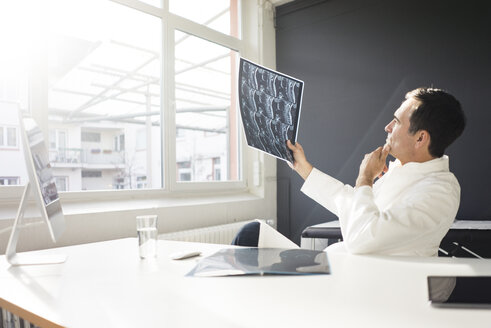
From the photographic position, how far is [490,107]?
2648 millimetres

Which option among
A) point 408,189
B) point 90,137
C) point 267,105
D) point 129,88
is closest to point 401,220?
point 408,189

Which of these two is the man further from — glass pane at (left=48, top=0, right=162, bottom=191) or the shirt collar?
glass pane at (left=48, top=0, right=162, bottom=191)

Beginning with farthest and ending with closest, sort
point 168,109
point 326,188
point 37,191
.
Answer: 1. point 168,109
2. point 326,188
3. point 37,191

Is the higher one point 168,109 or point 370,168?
point 168,109

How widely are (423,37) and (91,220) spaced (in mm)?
2522

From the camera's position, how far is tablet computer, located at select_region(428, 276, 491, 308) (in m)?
0.73

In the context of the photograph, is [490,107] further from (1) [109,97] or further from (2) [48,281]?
(2) [48,281]

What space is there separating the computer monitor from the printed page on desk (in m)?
0.43

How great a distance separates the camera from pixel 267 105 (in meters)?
1.54

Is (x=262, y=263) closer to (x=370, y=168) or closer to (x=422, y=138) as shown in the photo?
(x=370, y=168)

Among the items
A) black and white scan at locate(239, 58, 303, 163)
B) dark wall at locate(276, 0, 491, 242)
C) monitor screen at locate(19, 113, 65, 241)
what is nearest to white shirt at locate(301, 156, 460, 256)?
black and white scan at locate(239, 58, 303, 163)

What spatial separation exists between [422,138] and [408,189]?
19 cm

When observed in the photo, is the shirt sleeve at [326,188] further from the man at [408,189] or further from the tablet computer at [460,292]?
the tablet computer at [460,292]

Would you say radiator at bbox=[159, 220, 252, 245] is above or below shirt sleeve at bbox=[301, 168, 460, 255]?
below
